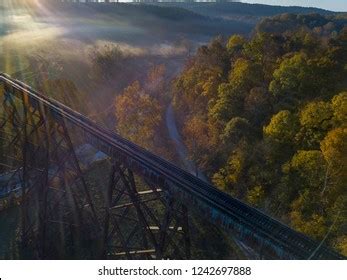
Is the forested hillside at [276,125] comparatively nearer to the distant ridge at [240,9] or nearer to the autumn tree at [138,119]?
the autumn tree at [138,119]

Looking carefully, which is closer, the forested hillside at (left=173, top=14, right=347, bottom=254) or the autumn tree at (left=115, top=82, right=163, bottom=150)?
the forested hillside at (left=173, top=14, right=347, bottom=254)

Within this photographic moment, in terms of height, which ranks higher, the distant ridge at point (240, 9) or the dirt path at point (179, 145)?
the distant ridge at point (240, 9)

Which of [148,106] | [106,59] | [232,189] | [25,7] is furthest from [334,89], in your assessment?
[25,7]

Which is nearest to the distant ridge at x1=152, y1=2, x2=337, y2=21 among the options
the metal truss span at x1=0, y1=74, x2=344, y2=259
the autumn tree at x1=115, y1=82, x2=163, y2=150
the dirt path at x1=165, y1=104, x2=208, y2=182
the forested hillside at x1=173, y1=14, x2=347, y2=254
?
the dirt path at x1=165, y1=104, x2=208, y2=182

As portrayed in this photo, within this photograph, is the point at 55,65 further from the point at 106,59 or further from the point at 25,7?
the point at 25,7

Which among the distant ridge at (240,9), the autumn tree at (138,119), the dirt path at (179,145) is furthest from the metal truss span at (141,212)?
the distant ridge at (240,9)

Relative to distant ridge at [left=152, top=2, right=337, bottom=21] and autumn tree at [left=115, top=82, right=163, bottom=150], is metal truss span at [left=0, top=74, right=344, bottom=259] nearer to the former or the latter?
autumn tree at [left=115, top=82, right=163, bottom=150]

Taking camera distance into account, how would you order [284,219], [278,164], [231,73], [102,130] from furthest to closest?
1. [231,73]
2. [278,164]
3. [284,219]
4. [102,130]

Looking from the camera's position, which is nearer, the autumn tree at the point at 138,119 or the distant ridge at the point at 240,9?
the autumn tree at the point at 138,119

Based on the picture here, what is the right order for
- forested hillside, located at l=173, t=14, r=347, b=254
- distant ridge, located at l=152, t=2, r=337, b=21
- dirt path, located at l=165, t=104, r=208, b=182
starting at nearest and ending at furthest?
forested hillside, located at l=173, t=14, r=347, b=254, dirt path, located at l=165, t=104, r=208, b=182, distant ridge, located at l=152, t=2, r=337, b=21
